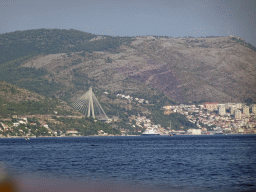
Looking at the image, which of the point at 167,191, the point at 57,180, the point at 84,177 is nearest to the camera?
the point at 167,191

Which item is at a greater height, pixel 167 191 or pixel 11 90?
pixel 11 90

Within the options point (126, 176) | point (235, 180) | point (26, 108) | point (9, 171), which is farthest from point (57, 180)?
point (26, 108)

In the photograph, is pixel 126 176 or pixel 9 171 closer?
pixel 126 176

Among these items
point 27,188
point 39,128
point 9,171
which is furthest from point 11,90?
point 27,188

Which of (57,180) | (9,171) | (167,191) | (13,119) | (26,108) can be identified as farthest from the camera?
(26,108)

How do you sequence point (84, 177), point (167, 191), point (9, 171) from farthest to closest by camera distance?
point (9, 171) < point (84, 177) < point (167, 191)

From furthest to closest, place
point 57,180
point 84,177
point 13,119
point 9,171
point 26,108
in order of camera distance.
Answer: point 26,108, point 13,119, point 9,171, point 84,177, point 57,180

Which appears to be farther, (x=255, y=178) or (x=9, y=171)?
(x=9, y=171)

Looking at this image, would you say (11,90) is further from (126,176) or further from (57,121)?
(126,176)

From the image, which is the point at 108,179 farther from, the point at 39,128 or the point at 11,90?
the point at 11,90
